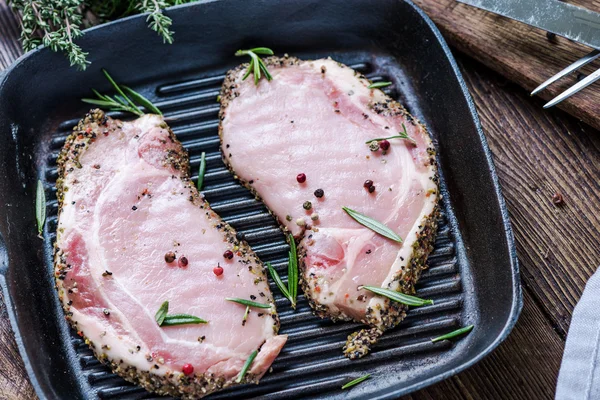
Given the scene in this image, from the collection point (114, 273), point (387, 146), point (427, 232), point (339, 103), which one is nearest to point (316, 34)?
point (339, 103)

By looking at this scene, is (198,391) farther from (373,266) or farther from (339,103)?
(339,103)

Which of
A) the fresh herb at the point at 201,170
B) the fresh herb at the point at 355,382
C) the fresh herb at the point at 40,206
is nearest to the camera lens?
the fresh herb at the point at 355,382

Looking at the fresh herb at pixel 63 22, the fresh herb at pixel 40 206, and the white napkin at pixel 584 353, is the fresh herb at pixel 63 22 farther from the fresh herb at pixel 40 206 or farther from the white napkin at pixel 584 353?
the white napkin at pixel 584 353

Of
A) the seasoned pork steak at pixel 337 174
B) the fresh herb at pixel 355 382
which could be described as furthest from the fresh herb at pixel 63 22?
the fresh herb at pixel 355 382

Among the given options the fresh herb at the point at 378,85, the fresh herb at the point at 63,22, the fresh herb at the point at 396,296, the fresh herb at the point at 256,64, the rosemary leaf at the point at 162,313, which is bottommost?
the rosemary leaf at the point at 162,313

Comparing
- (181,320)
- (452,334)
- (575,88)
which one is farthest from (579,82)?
(181,320)

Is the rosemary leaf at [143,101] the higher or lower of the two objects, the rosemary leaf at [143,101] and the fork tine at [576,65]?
the lower

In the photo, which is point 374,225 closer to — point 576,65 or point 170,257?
point 170,257
